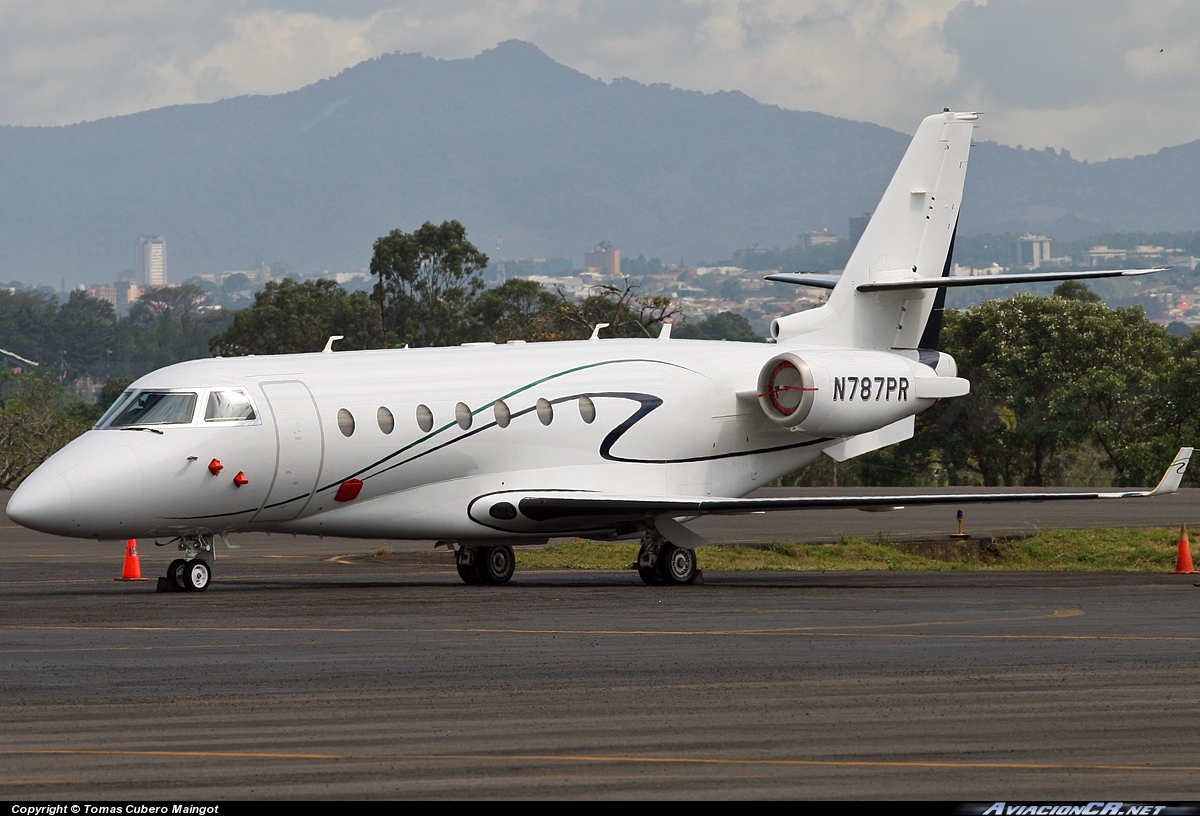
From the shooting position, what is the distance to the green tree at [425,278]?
10419 centimetres

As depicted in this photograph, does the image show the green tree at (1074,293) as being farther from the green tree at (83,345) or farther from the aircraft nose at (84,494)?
the green tree at (83,345)

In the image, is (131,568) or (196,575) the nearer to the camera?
(196,575)

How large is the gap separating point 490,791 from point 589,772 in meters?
0.78

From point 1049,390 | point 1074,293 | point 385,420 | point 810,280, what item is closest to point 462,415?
point 385,420

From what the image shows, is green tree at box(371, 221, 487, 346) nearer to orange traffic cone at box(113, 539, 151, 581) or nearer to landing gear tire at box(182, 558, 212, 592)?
orange traffic cone at box(113, 539, 151, 581)

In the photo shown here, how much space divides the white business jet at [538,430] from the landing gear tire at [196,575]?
0.02 meters

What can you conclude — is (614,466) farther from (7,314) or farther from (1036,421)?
(7,314)

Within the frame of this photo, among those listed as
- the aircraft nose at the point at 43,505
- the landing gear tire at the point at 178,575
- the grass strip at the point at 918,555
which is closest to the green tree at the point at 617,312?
the grass strip at the point at 918,555

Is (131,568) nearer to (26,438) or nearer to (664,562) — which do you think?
(664,562)

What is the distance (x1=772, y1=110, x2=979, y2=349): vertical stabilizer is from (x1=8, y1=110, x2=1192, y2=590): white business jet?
4 centimetres

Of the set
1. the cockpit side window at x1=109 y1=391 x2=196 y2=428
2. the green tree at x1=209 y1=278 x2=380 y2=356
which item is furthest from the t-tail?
the green tree at x1=209 y1=278 x2=380 y2=356

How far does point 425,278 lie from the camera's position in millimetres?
105812

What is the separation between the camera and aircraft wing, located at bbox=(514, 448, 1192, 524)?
25516 mm

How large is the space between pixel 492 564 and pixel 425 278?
7975cm
